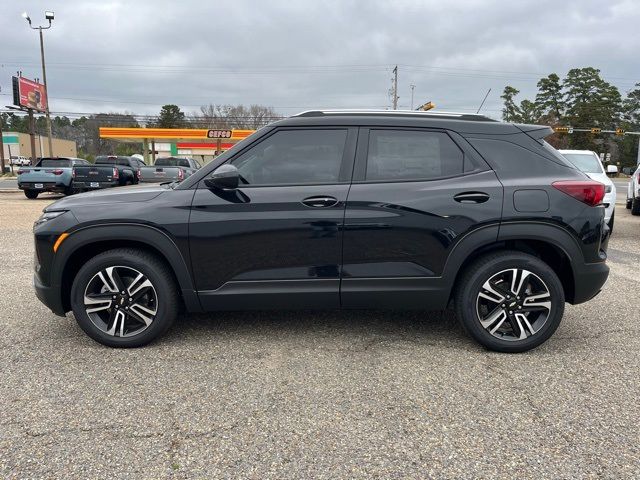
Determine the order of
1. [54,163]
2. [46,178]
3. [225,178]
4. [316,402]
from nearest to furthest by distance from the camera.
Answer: [316,402], [225,178], [46,178], [54,163]

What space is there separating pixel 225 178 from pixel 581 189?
2.61 meters

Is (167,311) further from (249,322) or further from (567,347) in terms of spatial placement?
(567,347)

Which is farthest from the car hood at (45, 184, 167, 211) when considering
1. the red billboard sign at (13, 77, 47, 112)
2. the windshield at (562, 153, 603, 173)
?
the red billboard sign at (13, 77, 47, 112)

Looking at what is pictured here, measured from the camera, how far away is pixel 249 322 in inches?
170

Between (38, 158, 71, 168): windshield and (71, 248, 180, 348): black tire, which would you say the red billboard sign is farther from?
(71, 248, 180, 348): black tire

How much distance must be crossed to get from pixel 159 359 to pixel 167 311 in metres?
0.35

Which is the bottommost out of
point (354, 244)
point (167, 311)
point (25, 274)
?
point (25, 274)

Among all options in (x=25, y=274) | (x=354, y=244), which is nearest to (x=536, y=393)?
(x=354, y=244)

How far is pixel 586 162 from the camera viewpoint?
1011 cm

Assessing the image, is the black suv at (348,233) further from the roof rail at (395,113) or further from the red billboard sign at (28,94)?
the red billboard sign at (28,94)

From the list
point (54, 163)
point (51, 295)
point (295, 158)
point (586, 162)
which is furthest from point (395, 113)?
point (54, 163)

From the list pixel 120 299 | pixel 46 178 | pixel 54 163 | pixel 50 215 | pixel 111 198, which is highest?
pixel 111 198

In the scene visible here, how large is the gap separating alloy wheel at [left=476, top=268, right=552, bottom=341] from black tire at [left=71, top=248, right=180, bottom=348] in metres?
2.35

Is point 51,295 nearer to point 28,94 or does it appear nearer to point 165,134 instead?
point 165,134
